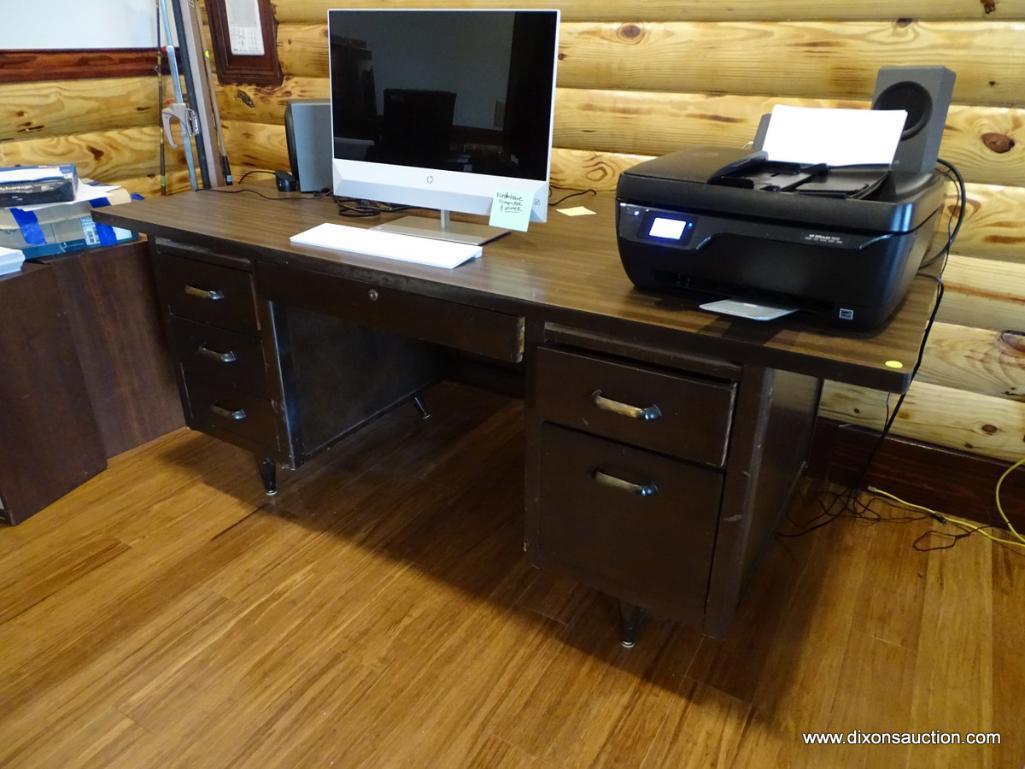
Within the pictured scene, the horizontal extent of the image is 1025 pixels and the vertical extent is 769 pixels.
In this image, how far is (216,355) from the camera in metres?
1.78

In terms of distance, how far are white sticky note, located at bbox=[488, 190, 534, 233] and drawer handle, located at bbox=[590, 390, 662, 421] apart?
15.9 inches

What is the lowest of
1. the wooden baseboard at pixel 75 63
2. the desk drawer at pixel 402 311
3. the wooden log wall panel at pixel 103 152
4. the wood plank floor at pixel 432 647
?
the wood plank floor at pixel 432 647

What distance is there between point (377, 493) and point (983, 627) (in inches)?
57.4

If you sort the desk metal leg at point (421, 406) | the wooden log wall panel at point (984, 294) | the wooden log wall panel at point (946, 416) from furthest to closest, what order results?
the desk metal leg at point (421, 406) → the wooden log wall panel at point (946, 416) → the wooden log wall panel at point (984, 294)

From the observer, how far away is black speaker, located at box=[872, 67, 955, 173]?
1.26m

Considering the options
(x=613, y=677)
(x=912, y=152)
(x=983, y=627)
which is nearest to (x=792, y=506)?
(x=983, y=627)

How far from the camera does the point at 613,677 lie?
1423mm

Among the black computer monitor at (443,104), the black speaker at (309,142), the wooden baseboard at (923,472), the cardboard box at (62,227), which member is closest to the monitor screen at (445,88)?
the black computer monitor at (443,104)

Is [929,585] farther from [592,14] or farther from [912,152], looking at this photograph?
[592,14]

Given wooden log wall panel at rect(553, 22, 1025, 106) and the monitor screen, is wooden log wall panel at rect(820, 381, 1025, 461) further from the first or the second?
the monitor screen

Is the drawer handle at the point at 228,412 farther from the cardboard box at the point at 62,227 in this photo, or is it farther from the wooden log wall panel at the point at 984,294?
the wooden log wall panel at the point at 984,294

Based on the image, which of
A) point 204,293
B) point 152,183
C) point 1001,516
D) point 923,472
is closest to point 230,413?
point 204,293

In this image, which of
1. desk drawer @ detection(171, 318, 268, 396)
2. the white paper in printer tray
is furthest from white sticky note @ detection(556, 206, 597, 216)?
desk drawer @ detection(171, 318, 268, 396)

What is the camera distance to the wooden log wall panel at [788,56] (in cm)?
149
